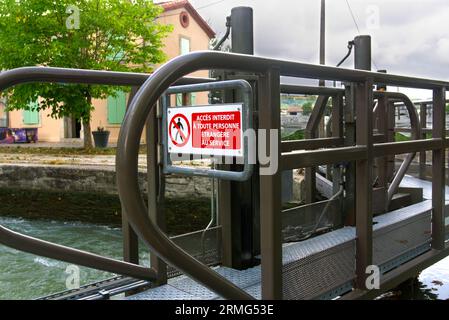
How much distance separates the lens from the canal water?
4406 millimetres

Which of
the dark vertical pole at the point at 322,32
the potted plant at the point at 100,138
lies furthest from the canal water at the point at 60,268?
the dark vertical pole at the point at 322,32

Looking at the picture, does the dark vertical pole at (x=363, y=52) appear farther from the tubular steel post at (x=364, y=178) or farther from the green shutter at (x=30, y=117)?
→ the green shutter at (x=30, y=117)

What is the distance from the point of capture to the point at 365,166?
2404mm

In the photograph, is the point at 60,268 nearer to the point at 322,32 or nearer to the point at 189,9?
the point at 322,32

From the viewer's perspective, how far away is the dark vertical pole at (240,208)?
9.52 feet

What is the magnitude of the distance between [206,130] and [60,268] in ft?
15.8

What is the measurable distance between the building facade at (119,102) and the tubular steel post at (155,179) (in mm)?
14891

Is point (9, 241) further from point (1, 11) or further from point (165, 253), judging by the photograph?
point (1, 11)

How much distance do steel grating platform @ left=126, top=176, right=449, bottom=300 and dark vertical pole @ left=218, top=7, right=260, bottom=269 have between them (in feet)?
0.34

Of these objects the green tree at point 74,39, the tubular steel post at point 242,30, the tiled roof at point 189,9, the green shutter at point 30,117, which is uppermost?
the tiled roof at point 189,9

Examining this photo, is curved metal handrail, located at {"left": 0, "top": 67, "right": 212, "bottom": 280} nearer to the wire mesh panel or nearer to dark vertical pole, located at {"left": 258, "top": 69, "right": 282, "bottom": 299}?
dark vertical pole, located at {"left": 258, "top": 69, "right": 282, "bottom": 299}

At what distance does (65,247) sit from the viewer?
2.13 metres

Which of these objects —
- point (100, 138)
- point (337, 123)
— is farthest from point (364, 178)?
point (100, 138)
